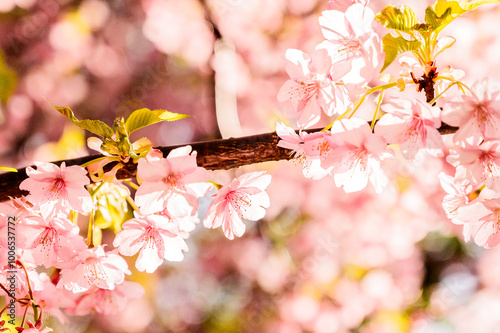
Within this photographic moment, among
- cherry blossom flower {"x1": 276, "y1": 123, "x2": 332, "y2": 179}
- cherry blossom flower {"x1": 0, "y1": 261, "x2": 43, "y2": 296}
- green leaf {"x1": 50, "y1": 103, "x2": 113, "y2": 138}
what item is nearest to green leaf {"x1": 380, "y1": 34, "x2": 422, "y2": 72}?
cherry blossom flower {"x1": 276, "y1": 123, "x2": 332, "y2": 179}

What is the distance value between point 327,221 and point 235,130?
1.09 m

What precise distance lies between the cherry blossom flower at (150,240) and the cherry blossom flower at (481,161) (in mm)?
436

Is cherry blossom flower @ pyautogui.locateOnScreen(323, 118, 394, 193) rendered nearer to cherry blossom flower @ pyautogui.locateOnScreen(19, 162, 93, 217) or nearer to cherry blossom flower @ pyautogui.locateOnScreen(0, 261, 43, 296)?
cherry blossom flower @ pyautogui.locateOnScreen(19, 162, 93, 217)

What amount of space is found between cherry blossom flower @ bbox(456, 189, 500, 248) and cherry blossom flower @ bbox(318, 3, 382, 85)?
256 millimetres

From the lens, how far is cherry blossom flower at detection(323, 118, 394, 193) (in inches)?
23.9

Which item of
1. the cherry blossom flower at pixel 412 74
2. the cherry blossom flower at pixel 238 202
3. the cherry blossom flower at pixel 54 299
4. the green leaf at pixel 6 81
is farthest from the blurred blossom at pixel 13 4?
the cherry blossom flower at pixel 412 74

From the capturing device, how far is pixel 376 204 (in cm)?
254

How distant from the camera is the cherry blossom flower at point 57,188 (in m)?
0.67

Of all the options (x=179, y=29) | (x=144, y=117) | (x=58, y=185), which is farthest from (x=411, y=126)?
(x=179, y=29)

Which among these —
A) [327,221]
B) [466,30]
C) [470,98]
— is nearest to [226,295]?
[327,221]

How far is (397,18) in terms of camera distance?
23.4 inches

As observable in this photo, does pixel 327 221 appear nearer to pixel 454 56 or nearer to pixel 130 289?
pixel 454 56

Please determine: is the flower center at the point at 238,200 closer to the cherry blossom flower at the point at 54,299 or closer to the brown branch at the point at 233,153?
the brown branch at the point at 233,153

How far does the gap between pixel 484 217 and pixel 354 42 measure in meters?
0.33
